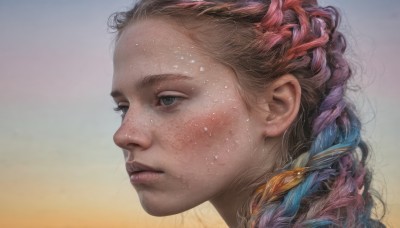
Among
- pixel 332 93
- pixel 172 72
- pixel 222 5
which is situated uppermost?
pixel 222 5

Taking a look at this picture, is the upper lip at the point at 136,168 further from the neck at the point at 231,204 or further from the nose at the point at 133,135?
the neck at the point at 231,204

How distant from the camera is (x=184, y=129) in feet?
10.3

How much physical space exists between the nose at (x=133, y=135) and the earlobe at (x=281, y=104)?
1.61ft

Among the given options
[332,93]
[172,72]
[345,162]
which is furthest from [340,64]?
[172,72]

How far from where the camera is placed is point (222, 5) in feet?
10.7

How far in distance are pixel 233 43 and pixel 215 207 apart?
2.37 feet

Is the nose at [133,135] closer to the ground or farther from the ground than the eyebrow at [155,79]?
closer to the ground

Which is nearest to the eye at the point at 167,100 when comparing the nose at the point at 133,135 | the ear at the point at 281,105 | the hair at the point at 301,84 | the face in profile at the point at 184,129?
the face in profile at the point at 184,129

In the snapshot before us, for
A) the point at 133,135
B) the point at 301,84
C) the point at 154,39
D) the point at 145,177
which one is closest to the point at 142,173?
the point at 145,177

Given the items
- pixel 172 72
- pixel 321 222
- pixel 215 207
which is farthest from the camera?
pixel 215 207

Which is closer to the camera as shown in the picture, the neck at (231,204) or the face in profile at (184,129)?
the face in profile at (184,129)

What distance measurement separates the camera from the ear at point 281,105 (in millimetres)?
3195

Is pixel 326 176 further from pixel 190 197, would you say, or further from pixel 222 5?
pixel 222 5

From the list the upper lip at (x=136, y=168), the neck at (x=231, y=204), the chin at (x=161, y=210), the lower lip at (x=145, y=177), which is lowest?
the neck at (x=231, y=204)
